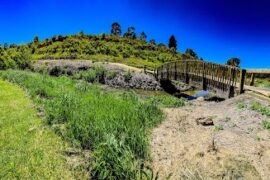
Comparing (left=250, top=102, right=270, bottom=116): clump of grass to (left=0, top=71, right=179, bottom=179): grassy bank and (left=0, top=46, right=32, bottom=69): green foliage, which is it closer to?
(left=0, top=71, right=179, bottom=179): grassy bank

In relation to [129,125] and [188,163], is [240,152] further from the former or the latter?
[129,125]

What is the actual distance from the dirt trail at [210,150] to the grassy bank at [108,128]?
0.51m

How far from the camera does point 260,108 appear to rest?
13.7 m

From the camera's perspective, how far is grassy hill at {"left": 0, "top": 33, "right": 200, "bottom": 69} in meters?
66.7

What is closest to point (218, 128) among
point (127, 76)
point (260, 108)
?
point (260, 108)

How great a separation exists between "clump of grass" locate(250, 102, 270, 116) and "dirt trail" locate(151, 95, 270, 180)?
704 mm

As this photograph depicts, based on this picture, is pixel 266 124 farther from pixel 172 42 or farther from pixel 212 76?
pixel 172 42

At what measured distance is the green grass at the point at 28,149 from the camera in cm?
778

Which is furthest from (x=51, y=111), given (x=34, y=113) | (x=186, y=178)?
(x=186, y=178)

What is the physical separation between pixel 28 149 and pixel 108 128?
7.15 feet

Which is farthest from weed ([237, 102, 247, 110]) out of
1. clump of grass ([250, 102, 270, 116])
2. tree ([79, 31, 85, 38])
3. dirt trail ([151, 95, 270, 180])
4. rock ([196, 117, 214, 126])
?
tree ([79, 31, 85, 38])

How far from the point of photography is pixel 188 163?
7.95 m

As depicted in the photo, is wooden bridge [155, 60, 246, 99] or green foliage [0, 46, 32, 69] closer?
wooden bridge [155, 60, 246, 99]

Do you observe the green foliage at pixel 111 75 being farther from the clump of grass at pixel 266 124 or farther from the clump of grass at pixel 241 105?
the clump of grass at pixel 266 124
